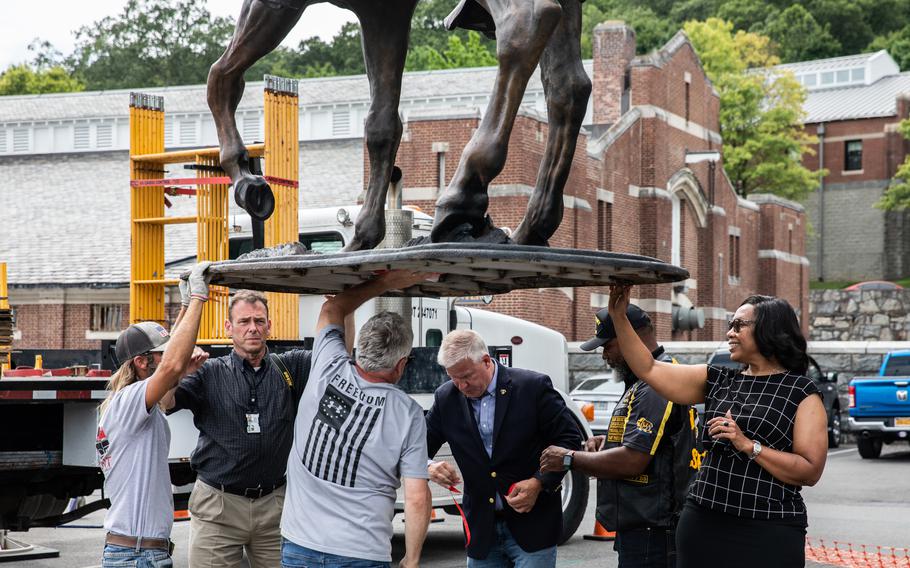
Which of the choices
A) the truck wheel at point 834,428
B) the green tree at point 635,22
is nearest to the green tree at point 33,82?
the green tree at point 635,22

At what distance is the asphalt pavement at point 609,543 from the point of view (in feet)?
39.3

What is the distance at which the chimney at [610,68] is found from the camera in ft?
136

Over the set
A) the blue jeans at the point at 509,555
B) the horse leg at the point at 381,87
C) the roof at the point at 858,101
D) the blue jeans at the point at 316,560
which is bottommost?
the blue jeans at the point at 509,555

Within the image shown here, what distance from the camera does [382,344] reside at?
4.94 metres

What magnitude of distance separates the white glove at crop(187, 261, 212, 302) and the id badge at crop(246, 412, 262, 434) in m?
1.82

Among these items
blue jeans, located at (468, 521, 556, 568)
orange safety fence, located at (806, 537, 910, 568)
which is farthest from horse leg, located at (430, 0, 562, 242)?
orange safety fence, located at (806, 537, 910, 568)

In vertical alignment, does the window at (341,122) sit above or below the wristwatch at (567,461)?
above

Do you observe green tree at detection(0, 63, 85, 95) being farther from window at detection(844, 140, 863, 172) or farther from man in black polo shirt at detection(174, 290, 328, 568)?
man in black polo shirt at detection(174, 290, 328, 568)

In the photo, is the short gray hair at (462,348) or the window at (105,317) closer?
the short gray hair at (462,348)

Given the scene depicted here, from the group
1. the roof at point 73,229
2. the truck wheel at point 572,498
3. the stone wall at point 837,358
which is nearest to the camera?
the truck wheel at point 572,498

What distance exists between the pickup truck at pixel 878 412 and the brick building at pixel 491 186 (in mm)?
9021

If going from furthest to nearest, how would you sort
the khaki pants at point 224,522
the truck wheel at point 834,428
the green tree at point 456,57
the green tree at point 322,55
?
the green tree at point 322,55
the green tree at point 456,57
the truck wheel at point 834,428
the khaki pants at point 224,522

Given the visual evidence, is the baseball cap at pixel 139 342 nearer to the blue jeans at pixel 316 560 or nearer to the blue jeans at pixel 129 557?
the blue jeans at pixel 129 557

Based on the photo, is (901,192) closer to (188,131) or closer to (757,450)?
(188,131)
